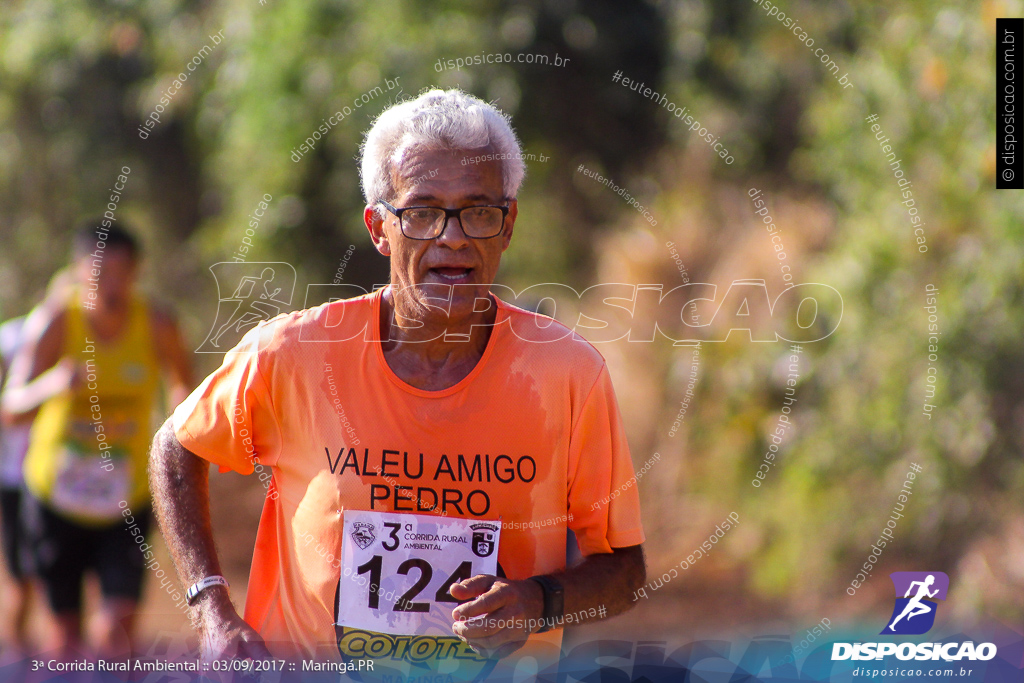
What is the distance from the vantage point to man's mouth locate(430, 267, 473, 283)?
1897mm

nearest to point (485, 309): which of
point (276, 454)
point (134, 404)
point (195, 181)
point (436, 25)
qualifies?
point (276, 454)

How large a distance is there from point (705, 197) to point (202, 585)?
5.53 meters

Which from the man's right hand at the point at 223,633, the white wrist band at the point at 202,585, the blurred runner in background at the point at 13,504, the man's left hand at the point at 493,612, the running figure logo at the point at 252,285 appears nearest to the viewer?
the man's left hand at the point at 493,612

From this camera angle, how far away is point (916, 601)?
3604 mm

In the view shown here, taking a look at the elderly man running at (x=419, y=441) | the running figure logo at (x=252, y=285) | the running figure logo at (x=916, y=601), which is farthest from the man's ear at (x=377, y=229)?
the running figure logo at (x=252, y=285)

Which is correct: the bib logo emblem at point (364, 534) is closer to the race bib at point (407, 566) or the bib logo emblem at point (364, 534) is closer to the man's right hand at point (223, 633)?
the race bib at point (407, 566)

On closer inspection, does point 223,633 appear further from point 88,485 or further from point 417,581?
point 88,485

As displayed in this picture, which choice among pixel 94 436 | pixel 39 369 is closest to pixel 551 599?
pixel 94 436

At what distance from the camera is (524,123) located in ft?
18.3

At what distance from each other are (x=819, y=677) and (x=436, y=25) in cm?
392

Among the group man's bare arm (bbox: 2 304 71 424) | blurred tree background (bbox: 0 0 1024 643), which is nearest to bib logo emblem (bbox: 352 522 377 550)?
man's bare arm (bbox: 2 304 71 424)

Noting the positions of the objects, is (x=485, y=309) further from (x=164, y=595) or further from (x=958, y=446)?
(x=164, y=595)

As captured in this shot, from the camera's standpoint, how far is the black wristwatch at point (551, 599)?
1838 mm

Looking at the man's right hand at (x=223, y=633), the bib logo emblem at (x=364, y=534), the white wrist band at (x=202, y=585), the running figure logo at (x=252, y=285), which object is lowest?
the man's right hand at (x=223, y=633)
